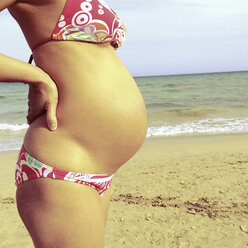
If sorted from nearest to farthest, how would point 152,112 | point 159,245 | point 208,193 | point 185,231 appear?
point 159,245
point 185,231
point 208,193
point 152,112

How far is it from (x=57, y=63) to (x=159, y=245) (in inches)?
95.3

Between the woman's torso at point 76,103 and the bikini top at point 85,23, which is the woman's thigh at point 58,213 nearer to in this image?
the woman's torso at point 76,103

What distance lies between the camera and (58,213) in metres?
1.12

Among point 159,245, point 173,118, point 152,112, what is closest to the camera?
point 159,245

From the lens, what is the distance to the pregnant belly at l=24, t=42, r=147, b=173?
116cm

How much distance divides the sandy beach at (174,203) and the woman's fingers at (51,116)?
2.33 meters

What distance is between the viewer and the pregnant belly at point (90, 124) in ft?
3.81

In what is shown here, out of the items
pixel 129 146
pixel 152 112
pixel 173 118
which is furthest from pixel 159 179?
pixel 152 112

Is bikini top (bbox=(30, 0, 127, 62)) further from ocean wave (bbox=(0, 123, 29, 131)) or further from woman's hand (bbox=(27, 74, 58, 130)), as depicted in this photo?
ocean wave (bbox=(0, 123, 29, 131))

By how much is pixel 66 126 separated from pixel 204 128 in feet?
29.1

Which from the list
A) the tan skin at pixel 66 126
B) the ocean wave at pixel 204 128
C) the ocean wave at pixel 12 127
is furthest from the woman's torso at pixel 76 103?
the ocean wave at pixel 12 127

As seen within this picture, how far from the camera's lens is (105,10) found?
4.23 feet

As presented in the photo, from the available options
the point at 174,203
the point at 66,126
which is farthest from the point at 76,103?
the point at 174,203

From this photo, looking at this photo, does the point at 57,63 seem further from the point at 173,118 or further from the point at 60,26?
the point at 173,118
